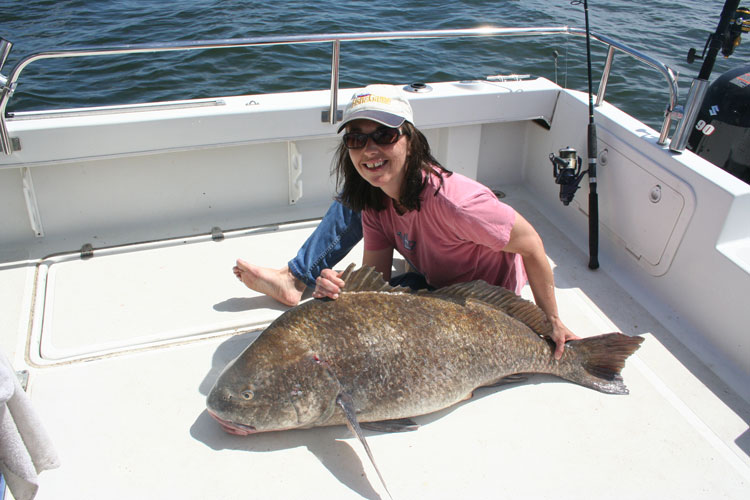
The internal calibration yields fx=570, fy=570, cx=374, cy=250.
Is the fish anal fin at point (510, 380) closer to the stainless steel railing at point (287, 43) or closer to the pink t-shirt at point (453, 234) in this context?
the pink t-shirt at point (453, 234)

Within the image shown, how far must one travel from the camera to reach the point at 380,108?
2297 mm

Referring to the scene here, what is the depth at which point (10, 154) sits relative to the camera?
3420 millimetres

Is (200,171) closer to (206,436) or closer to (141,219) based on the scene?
(141,219)

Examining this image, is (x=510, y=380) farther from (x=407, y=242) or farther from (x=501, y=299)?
(x=407, y=242)

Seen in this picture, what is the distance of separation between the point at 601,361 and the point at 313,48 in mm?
9237

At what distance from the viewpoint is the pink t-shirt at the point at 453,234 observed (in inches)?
98.1

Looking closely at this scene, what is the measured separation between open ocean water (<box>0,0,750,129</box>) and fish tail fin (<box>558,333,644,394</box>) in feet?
19.0

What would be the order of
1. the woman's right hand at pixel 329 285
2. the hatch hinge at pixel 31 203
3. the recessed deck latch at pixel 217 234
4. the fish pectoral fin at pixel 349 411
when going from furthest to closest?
the recessed deck latch at pixel 217 234, the hatch hinge at pixel 31 203, the woman's right hand at pixel 329 285, the fish pectoral fin at pixel 349 411

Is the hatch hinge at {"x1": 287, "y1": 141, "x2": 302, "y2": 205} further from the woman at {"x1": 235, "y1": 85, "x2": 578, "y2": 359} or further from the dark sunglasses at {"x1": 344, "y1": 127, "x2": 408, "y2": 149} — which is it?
the dark sunglasses at {"x1": 344, "y1": 127, "x2": 408, "y2": 149}

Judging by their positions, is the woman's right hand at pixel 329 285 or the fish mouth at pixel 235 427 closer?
the fish mouth at pixel 235 427

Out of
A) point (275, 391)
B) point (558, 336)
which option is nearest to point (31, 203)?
point (275, 391)

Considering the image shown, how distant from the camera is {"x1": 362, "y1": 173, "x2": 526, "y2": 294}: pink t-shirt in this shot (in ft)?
8.18

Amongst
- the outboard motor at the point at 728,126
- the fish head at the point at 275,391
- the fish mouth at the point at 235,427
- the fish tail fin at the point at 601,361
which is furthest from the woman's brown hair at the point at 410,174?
the outboard motor at the point at 728,126

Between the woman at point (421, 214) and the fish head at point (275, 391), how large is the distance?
0.34 m
